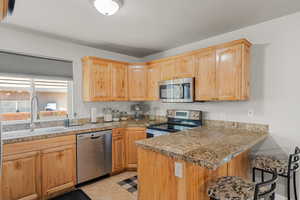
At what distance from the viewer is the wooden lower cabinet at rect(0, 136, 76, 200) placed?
6.52 ft

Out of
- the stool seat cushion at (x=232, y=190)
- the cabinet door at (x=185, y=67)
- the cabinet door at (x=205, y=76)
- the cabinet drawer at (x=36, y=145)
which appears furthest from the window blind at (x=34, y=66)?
the stool seat cushion at (x=232, y=190)

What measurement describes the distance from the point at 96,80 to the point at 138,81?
0.92m

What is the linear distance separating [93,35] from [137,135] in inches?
77.8

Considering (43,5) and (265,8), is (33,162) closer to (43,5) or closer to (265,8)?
(43,5)

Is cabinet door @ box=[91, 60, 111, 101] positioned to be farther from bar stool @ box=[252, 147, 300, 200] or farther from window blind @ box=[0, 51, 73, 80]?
bar stool @ box=[252, 147, 300, 200]

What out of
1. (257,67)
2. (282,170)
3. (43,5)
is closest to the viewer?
(282,170)

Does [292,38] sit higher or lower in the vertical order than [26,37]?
lower

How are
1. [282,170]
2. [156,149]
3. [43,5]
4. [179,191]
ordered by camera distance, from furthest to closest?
[43,5] < [282,170] < [156,149] < [179,191]

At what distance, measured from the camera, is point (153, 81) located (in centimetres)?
345

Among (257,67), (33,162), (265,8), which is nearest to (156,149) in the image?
(33,162)

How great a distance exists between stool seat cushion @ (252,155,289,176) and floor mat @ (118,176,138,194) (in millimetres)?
1755

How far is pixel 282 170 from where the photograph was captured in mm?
1757

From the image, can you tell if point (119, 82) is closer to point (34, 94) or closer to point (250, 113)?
point (34, 94)

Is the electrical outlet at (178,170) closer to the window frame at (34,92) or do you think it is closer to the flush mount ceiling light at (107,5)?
the flush mount ceiling light at (107,5)
